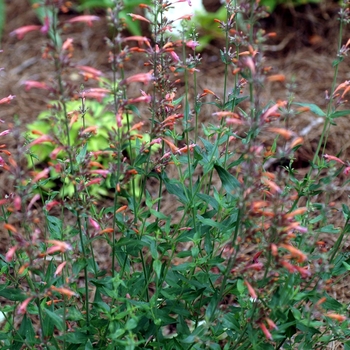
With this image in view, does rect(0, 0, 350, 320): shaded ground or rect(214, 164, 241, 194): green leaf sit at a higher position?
rect(214, 164, 241, 194): green leaf

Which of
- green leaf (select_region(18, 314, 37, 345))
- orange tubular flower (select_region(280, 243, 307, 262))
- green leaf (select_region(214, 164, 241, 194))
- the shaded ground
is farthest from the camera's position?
the shaded ground

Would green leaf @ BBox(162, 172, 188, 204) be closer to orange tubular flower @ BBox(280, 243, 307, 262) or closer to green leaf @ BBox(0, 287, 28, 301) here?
orange tubular flower @ BBox(280, 243, 307, 262)

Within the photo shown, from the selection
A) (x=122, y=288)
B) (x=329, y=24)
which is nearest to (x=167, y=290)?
(x=122, y=288)

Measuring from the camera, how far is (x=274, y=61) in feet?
22.7

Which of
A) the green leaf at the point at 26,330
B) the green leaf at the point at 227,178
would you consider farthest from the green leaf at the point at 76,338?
the green leaf at the point at 227,178

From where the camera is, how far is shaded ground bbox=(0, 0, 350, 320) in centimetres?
607

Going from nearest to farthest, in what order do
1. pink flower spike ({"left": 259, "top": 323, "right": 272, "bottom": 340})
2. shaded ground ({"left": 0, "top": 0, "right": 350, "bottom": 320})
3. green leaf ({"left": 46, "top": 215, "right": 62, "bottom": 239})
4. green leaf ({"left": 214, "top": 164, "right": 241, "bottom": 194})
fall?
1. pink flower spike ({"left": 259, "top": 323, "right": 272, "bottom": 340})
2. green leaf ({"left": 214, "top": 164, "right": 241, "bottom": 194})
3. green leaf ({"left": 46, "top": 215, "right": 62, "bottom": 239})
4. shaded ground ({"left": 0, "top": 0, "right": 350, "bottom": 320})

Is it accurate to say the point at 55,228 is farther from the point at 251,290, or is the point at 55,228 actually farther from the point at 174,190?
the point at 251,290

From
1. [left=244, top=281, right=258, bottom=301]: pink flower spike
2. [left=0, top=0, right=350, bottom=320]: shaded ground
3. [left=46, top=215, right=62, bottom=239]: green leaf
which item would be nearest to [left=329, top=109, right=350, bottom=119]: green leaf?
[left=244, top=281, right=258, bottom=301]: pink flower spike

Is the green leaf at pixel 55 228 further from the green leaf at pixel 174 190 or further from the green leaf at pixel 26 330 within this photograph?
the green leaf at pixel 174 190

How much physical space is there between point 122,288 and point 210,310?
1.39 feet

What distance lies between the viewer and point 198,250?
2512 mm

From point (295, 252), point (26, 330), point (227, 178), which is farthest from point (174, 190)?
point (26, 330)

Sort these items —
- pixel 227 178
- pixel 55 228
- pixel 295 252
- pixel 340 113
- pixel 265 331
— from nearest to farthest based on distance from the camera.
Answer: pixel 295 252 < pixel 265 331 < pixel 227 178 < pixel 340 113 < pixel 55 228
